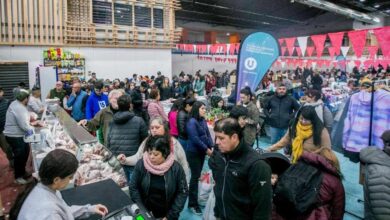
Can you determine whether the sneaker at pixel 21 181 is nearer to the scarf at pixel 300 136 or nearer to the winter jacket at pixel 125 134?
the winter jacket at pixel 125 134

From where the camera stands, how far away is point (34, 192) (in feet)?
4.76

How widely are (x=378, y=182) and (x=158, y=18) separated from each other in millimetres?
11813

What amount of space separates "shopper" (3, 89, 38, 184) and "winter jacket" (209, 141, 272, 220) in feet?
11.2

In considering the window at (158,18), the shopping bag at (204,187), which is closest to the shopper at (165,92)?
the window at (158,18)

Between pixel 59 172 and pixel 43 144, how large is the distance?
2473 millimetres

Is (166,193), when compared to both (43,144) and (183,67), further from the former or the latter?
(183,67)

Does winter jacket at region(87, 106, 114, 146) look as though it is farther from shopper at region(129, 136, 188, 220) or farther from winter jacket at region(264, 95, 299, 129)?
winter jacket at region(264, 95, 299, 129)

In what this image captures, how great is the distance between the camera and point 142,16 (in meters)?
12.3

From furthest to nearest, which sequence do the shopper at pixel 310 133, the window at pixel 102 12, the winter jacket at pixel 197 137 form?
the window at pixel 102 12
the winter jacket at pixel 197 137
the shopper at pixel 310 133

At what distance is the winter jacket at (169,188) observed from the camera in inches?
90.8

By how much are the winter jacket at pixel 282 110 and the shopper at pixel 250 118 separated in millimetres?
651

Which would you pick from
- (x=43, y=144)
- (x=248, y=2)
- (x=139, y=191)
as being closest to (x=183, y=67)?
(x=248, y=2)

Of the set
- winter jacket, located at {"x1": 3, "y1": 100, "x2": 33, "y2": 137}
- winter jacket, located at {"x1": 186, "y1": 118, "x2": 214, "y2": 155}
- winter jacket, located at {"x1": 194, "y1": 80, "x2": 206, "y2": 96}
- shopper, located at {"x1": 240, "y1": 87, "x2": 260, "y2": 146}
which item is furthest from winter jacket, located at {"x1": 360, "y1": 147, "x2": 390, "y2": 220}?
winter jacket, located at {"x1": 194, "y1": 80, "x2": 206, "y2": 96}

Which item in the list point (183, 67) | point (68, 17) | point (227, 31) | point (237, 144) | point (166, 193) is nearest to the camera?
point (237, 144)
